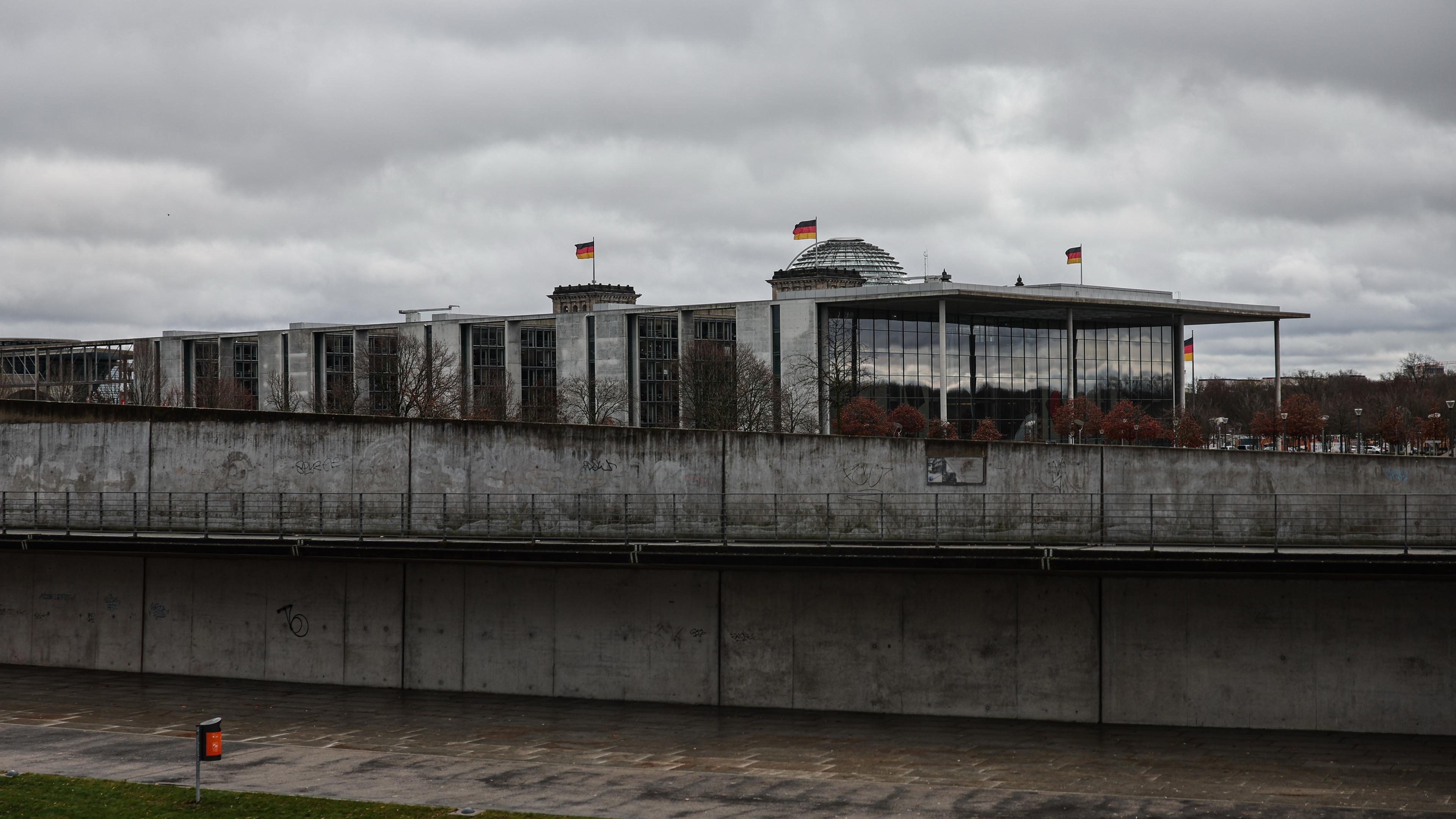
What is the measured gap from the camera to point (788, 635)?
86.0 feet

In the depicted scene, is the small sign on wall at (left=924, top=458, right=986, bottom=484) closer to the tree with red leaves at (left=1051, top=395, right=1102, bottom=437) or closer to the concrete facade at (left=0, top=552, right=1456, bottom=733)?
the concrete facade at (left=0, top=552, right=1456, bottom=733)

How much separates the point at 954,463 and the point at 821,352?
195ft

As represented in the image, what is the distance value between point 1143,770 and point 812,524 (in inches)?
336

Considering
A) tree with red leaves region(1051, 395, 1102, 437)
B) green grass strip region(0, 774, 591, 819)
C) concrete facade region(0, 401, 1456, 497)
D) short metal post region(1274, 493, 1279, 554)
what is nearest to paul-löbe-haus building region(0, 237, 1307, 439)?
tree with red leaves region(1051, 395, 1102, 437)

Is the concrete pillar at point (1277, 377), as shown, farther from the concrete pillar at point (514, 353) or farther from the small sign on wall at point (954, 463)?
the small sign on wall at point (954, 463)

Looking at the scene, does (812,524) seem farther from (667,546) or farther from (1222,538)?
(1222,538)

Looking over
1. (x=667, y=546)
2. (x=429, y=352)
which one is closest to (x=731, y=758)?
(x=667, y=546)

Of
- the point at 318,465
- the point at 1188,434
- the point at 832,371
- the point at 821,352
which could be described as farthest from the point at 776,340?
the point at 318,465

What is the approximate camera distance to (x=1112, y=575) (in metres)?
23.9

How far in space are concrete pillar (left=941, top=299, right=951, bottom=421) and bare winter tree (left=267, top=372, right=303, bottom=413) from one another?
157ft

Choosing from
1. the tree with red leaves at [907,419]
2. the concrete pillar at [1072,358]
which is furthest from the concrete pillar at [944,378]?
the concrete pillar at [1072,358]

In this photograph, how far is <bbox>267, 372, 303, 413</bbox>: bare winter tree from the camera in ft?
302

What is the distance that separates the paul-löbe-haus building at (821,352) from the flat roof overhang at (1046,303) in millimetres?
191

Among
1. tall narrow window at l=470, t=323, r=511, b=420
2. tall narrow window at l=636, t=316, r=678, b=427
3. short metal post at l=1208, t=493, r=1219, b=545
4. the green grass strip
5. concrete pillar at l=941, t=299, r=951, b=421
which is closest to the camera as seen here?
the green grass strip
